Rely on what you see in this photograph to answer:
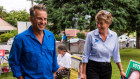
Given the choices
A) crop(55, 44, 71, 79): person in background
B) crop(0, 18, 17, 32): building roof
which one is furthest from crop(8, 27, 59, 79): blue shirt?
crop(0, 18, 17, 32): building roof

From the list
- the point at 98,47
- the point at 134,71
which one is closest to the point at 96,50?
the point at 98,47

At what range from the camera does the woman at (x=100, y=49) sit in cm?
298

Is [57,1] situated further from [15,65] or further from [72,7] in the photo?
[15,65]

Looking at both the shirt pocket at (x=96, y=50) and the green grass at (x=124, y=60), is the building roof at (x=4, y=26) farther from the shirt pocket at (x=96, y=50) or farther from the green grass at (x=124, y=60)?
the shirt pocket at (x=96, y=50)

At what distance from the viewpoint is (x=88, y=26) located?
46.6 ft

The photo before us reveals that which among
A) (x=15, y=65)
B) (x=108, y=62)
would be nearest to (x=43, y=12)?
(x=15, y=65)

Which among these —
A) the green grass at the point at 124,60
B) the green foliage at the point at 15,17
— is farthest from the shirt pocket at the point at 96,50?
the green foliage at the point at 15,17

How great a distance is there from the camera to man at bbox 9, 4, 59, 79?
7.04 ft

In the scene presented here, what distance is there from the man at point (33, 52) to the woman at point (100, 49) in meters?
0.96

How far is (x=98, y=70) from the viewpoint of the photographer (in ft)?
9.98

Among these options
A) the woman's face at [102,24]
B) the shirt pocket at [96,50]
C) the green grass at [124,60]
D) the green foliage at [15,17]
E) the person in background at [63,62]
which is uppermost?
the green foliage at [15,17]

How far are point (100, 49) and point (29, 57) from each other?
1259mm

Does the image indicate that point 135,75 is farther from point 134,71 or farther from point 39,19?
point 39,19

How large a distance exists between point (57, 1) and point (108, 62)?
1299 centimetres
